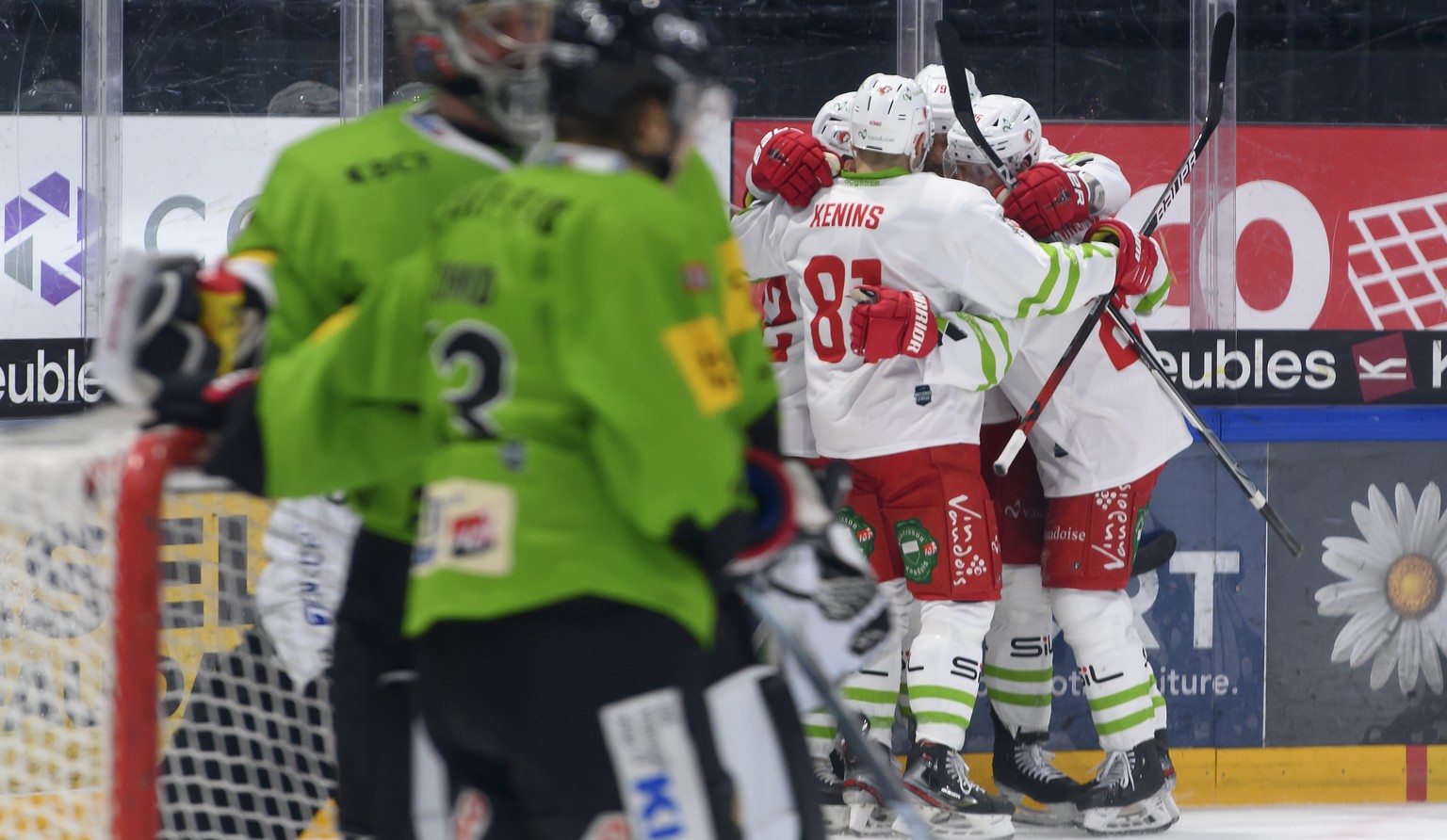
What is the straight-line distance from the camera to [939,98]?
4.00 m

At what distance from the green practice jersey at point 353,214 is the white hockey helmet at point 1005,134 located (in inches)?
80.7

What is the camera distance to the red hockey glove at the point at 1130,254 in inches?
150

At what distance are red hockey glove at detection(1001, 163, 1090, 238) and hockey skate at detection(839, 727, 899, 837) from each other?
3.58 ft

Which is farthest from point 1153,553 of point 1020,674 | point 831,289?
point 831,289

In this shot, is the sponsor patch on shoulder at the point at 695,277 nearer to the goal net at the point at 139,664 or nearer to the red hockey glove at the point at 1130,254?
the goal net at the point at 139,664

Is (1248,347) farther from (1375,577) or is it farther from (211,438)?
(211,438)

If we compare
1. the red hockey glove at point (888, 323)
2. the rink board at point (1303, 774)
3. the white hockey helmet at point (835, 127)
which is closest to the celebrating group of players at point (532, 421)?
the red hockey glove at point (888, 323)

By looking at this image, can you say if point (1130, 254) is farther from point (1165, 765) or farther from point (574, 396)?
point (574, 396)

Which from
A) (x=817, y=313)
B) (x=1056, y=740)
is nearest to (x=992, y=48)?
(x=817, y=313)

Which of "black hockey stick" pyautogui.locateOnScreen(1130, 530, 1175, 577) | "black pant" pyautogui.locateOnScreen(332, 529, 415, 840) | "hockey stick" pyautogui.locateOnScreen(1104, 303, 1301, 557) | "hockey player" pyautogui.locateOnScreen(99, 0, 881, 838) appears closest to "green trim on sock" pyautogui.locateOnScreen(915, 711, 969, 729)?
"black hockey stick" pyautogui.locateOnScreen(1130, 530, 1175, 577)

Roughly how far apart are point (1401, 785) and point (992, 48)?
76.5 inches

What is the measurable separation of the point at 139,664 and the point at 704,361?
760 mm

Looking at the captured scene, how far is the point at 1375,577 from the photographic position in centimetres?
430

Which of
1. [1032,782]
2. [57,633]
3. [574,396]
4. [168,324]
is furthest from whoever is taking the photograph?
[1032,782]
